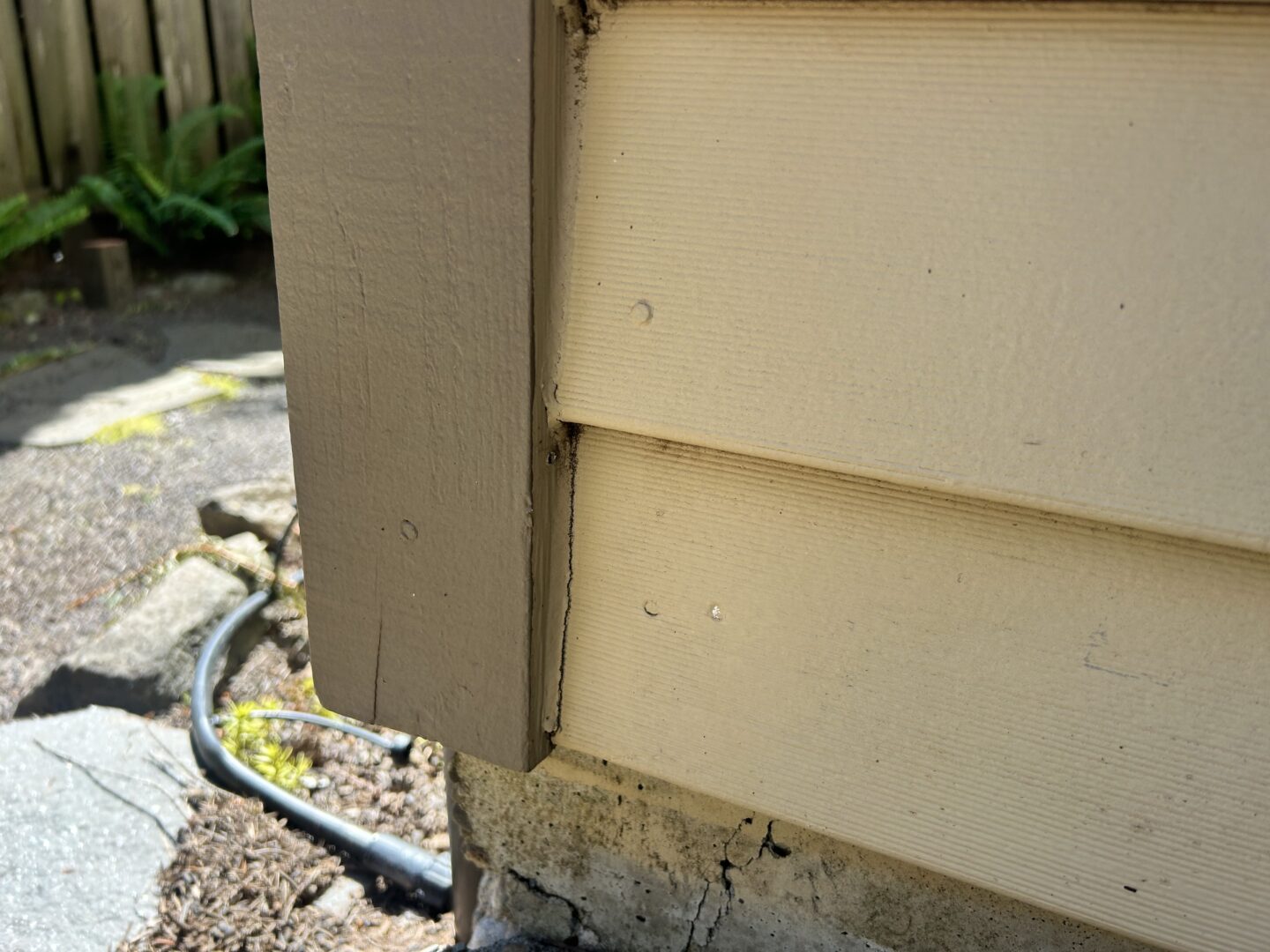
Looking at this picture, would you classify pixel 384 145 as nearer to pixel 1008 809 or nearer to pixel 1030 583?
pixel 1030 583

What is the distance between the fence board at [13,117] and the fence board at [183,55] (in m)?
1.13

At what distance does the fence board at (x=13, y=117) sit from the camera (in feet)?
20.2

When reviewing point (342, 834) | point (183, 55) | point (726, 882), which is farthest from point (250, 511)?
point (183, 55)

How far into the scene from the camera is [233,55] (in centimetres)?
778

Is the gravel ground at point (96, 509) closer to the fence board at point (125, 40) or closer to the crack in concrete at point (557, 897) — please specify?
the crack in concrete at point (557, 897)

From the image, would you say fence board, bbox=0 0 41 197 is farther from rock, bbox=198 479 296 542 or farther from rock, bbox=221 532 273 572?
rock, bbox=221 532 273 572

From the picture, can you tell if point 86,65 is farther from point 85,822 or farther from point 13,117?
point 85,822

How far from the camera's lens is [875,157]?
0.90 meters

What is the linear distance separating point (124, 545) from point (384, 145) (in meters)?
3.09

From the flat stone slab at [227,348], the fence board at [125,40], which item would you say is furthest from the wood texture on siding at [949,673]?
the fence board at [125,40]

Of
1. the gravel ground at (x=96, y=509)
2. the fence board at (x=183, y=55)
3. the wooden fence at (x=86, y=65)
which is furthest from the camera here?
the fence board at (x=183, y=55)

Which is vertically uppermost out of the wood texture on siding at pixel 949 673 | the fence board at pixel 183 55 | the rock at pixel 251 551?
the fence board at pixel 183 55

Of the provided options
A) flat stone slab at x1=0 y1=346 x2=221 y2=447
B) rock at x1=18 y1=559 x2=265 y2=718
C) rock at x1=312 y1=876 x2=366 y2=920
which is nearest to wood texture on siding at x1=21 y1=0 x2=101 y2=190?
flat stone slab at x1=0 y1=346 x2=221 y2=447

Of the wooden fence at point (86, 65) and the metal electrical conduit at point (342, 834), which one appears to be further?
the wooden fence at point (86, 65)
